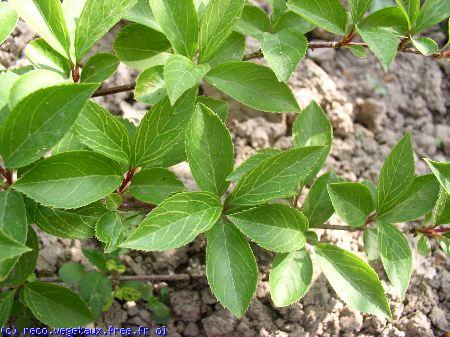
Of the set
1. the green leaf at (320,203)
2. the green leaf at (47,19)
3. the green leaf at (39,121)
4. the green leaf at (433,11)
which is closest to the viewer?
the green leaf at (39,121)

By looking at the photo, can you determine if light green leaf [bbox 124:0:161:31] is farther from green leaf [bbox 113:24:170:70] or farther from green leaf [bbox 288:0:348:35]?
green leaf [bbox 288:0:348:35]

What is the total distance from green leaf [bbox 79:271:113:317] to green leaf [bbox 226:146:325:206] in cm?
64

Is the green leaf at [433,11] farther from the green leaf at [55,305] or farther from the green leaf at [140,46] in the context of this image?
the green leaf at [55,305]

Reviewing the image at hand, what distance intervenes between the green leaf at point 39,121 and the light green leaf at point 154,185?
30 centimetres

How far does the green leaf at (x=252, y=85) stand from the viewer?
3.90 ft

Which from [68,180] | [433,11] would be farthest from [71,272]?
[433,11]

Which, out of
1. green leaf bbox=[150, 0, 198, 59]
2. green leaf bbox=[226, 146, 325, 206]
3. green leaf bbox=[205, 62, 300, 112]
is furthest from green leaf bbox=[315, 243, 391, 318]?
green leaf bbox=[150, 0, 198, 59]

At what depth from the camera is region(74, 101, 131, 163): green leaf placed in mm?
1072

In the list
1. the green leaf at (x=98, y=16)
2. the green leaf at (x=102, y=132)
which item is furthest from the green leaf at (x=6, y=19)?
the green leaf at (x=102, y=132)

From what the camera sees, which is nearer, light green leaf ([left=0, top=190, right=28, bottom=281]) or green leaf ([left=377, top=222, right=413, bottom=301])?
light green leaf ([left=0, top=190, right=28, bottom=281])

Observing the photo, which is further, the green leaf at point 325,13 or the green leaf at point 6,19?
the green leaf at point 325,13

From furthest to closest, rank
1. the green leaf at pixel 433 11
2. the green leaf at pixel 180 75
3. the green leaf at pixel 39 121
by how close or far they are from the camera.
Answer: the green leaf at pixel 433 11 → the green leaf at pixel 180 75 → the green leaf at pixel 39 121

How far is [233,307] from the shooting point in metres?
1.08

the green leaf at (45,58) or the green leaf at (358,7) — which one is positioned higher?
the green leaf at (358,7)
